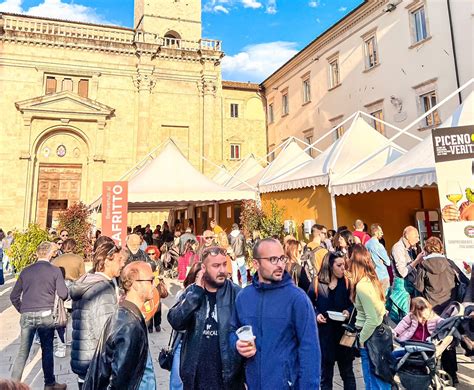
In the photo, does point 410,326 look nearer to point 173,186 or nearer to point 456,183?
point 456,183

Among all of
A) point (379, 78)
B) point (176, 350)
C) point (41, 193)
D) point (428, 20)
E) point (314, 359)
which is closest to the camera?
point (314, 359)

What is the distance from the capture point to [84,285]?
325 centimetres

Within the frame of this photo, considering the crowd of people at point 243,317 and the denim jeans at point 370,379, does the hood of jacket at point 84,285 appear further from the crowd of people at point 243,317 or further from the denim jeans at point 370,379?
the denim jeans at point 370,379

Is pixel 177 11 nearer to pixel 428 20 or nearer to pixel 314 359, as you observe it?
pixel 428 20

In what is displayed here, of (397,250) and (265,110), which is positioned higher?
(265,110)

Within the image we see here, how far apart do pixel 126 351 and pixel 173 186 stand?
37.0 ft

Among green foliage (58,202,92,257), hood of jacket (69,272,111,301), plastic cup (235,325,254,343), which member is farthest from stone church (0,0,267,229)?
plastic cup (235,325,254,343)

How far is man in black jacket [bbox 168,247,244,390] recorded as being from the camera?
95.6 inches

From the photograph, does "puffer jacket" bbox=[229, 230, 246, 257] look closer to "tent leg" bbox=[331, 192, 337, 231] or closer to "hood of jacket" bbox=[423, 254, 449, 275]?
"tent leg" bbox=[331, 192, 337, 231]

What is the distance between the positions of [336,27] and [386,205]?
1312cm

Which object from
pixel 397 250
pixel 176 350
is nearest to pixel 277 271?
pixel 176 350

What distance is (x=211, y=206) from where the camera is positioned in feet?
65.4

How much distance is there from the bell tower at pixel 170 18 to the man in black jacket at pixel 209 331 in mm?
26512

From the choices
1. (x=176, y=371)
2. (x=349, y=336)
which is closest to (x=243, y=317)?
(x=176, y=371)
